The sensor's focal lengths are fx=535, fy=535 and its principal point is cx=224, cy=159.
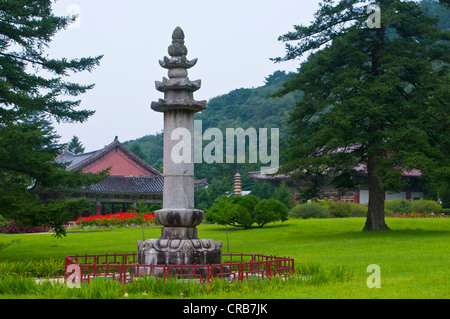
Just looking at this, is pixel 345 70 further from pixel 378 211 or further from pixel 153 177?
pixel 153 177

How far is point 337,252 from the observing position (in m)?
A: 18.3

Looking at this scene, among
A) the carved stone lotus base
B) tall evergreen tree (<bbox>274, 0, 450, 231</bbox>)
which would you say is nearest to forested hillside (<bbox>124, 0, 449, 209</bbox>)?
tall evergreen tree (<bbox>274, 0, 450, 231</bbox>)

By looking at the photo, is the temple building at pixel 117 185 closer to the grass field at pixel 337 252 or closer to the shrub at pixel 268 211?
the shrub at pixel 268 211

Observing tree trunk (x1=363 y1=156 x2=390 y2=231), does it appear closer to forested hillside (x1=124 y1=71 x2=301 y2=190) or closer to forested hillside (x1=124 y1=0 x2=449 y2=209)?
forested hillside (x1=124 y1=0 x2=449 y2=209)

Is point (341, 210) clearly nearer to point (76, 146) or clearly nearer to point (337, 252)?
point (337, 252)

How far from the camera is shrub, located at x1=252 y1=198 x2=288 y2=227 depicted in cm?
3141

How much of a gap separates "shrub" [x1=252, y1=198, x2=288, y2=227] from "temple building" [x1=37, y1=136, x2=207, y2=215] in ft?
38.6

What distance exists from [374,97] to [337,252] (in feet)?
29.3

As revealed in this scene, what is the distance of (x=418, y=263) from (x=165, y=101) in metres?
8.25

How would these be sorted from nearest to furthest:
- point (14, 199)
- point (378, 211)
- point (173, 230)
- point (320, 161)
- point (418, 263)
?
point (173, 230), point (418, 263), point (14, 199), point (320, 161), point (378, 211)

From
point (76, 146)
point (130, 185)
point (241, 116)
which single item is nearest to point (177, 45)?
point (130, 185)

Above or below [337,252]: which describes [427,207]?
above

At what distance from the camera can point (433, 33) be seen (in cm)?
2462
